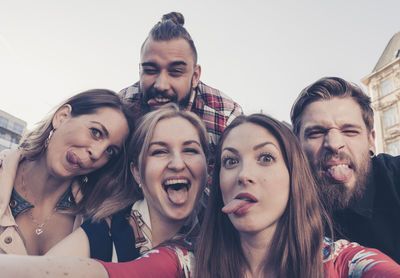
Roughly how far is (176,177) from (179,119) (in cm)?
69

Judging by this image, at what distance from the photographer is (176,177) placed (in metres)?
2.79

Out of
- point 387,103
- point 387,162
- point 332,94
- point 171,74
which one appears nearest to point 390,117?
point 387,103

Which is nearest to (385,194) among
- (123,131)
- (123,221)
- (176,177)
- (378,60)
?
(176,177)

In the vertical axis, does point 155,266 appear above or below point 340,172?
below

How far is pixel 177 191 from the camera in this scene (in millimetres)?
2812

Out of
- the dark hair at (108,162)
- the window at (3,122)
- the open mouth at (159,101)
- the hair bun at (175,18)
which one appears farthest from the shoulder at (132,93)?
the window at (3,122)

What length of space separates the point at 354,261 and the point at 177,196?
156cm

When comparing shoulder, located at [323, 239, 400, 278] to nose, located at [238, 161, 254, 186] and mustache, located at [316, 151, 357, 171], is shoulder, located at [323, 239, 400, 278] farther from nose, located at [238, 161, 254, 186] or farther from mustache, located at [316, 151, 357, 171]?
mustache, located at [316, 151, 357, 171]

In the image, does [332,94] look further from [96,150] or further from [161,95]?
[96,150]

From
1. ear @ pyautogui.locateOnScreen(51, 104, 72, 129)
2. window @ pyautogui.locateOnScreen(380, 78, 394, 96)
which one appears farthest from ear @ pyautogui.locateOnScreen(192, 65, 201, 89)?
window @ pyautogui.locateOnScreen(380, 78, 394, 96)

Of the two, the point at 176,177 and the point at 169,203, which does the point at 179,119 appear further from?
the point at 169,203

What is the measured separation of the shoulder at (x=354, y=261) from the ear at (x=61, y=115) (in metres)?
3.03

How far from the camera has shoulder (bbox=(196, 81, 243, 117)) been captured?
189 inches

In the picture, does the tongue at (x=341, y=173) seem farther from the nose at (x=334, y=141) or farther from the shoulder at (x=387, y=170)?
the shoulder at (x=387, y=170)
